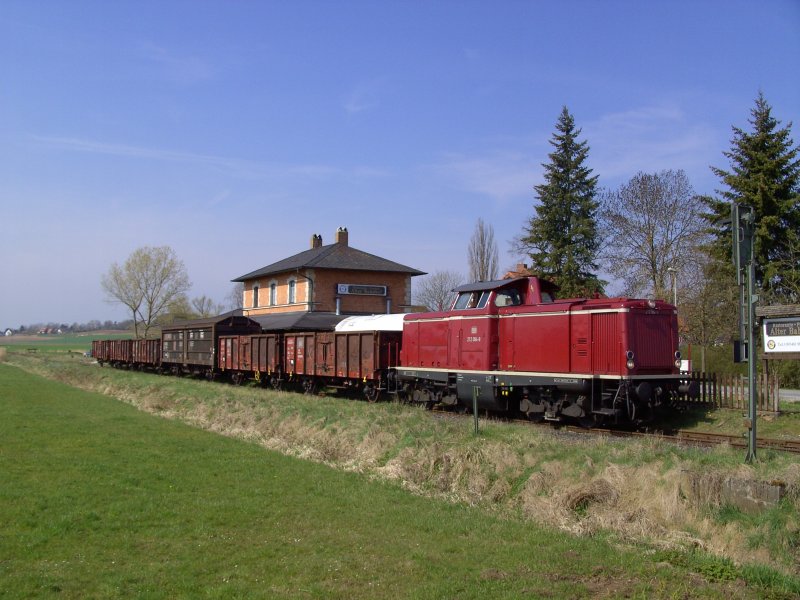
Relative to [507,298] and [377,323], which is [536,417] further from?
[377,323]

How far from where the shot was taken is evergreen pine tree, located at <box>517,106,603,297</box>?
40.5 metres

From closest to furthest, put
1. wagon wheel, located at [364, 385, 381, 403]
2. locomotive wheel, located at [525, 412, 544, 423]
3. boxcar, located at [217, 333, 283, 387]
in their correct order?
locomotive wheel, located at [525, 412, 544, 423] → wagon wheel, located at [364, 385, 381, 403] → boxcar, located at [217, 333, 283, 387]

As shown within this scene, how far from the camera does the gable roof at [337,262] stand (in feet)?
161

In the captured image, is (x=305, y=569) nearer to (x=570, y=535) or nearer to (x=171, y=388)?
(x=570, y=535)

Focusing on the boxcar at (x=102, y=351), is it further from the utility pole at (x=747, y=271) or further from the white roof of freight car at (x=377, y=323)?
the utility pole at (x=747, y=271)

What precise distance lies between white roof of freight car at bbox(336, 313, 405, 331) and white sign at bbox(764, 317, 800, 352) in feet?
39.8

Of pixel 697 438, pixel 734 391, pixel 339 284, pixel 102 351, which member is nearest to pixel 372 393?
pixel 734 391

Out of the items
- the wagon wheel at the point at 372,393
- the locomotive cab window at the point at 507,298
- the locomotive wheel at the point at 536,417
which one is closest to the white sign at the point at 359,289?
the wagon wheel at the point at 372,393

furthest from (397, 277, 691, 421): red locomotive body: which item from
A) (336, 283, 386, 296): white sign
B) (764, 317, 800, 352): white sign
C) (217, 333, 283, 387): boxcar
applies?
(336, 283, 386, 296): white sign

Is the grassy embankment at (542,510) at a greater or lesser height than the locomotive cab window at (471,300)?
lesser

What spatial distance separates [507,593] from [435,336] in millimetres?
14637

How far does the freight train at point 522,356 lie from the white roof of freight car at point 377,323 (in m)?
0.06

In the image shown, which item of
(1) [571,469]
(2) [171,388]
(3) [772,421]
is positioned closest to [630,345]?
(3) [772,421]

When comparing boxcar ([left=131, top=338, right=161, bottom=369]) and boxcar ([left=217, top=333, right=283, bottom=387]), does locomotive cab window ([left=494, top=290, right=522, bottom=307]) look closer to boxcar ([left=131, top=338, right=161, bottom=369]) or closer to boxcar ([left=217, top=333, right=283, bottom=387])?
boxcar ([left=217, top=333, right=283, bottom=387])
